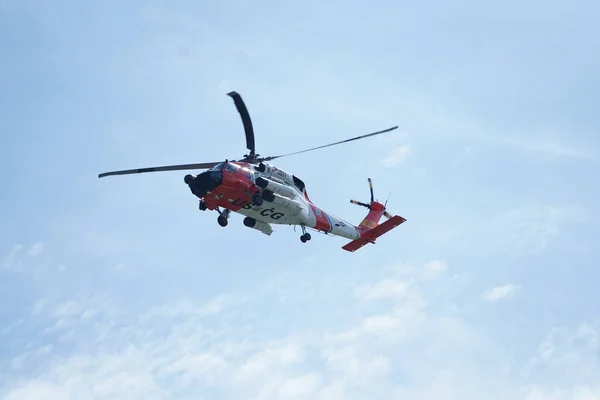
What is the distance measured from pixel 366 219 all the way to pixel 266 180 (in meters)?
9.60

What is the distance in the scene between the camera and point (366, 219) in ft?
137

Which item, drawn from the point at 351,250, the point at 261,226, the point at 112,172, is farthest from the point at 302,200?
the point at 112,172

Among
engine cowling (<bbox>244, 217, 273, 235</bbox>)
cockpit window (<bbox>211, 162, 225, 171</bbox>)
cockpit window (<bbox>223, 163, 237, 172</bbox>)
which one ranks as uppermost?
cockpit window (<bbox>211, 162, 225, 171</bbox>)

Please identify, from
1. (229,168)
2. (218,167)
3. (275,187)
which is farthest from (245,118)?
(275,187)

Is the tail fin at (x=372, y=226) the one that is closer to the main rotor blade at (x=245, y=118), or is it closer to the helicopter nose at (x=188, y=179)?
the main rotor blade at (x=245, y=118)

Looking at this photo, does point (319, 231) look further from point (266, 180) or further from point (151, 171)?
point (151, 171)

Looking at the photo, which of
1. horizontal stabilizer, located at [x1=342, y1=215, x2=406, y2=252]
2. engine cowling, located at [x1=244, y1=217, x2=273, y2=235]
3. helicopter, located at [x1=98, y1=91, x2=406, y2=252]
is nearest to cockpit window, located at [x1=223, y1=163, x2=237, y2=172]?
helicopter, located at [x1=98, y1=91, x2=406, y2=252]

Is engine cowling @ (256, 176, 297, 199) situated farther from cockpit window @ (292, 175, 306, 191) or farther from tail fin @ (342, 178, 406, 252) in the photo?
tail fin @ (342, 178, 406, 252)

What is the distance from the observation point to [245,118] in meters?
33.0

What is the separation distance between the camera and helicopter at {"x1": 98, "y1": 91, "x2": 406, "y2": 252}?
33000 millimetres

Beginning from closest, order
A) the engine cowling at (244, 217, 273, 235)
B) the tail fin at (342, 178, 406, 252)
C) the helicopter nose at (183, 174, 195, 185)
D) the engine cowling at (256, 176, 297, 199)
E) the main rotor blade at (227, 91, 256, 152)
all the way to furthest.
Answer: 1. the main rotor blade at (227, 91, 256, 152)
2. the helicopter nose at (183, 174, 195, 185)
3. the engine cowling at (256, 176, 297, 199)
4. the engine cowling at (244, 217, 273, 235)
5. the tail fin at (342, 178, 406, 252)

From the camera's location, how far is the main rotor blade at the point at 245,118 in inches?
1267

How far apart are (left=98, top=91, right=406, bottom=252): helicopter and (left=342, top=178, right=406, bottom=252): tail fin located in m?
2.67

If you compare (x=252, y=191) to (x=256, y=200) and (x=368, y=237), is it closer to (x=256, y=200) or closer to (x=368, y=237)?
(x=256, y=200)
